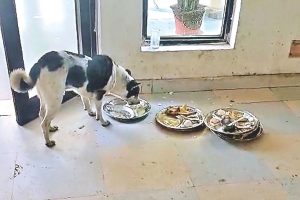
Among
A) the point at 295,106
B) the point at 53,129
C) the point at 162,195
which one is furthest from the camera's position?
the point at 295,106

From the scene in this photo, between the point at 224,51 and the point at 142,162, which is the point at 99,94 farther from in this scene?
the point at 224,51

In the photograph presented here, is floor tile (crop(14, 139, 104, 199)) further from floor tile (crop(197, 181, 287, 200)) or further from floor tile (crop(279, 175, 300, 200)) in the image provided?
floor tile (crop(279, 175, 300, 200))

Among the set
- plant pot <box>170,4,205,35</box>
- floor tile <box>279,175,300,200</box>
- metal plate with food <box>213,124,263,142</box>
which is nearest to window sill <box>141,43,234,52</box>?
plant pot <box>170,4,205,35</box>

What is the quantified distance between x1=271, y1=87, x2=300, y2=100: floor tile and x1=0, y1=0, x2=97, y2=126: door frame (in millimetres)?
1431

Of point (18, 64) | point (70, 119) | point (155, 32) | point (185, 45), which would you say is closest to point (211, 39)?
point (185, 45)

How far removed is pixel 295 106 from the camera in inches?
106

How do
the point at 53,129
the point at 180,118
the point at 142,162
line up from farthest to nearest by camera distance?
the point at 180,118, the point at 53,129, the point at 142,162

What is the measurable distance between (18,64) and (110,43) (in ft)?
2.18

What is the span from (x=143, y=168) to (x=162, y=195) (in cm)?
22

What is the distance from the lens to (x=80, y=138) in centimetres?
224

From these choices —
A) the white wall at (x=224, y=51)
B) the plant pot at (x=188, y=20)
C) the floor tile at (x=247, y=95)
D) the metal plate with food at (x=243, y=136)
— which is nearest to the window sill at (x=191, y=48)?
the white wall at (x=224, y=51)

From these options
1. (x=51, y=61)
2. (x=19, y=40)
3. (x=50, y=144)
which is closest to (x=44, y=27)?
(x=19, y=40)

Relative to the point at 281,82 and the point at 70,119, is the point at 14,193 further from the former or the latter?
the point at 281,82


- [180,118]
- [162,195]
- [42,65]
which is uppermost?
[42,65]
